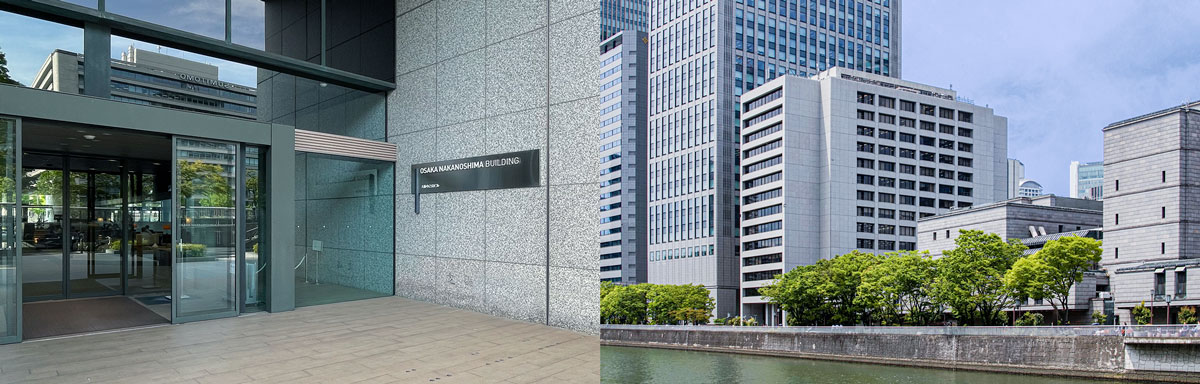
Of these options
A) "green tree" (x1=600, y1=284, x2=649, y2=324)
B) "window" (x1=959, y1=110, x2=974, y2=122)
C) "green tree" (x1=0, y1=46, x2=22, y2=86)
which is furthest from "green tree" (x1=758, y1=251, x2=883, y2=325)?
"green tree" (x1=0, y1=46, x2=22, y2=86)

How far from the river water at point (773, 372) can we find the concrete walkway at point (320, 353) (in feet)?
68.6

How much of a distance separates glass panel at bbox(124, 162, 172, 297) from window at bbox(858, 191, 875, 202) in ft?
205

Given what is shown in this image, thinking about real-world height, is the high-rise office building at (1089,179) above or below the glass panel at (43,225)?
above

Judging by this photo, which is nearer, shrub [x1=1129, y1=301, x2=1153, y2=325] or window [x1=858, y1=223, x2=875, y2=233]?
shrub [x1=1129, y1=301, x2=1153, y2=325]

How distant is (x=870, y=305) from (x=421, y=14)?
4020 centimetres

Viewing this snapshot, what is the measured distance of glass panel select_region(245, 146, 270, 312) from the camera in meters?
9.24

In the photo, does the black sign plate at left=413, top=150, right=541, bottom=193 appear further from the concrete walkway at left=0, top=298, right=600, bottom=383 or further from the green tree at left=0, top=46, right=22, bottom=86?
the green tree at left=0, top=46, right=22, bottom=86

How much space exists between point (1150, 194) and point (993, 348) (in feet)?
111

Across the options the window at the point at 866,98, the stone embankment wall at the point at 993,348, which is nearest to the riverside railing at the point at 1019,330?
the stone embankment wall at the point at 993,348

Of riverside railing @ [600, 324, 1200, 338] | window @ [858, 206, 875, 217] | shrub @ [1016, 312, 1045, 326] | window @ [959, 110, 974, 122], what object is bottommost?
shrub @ [1016, 312, 1045, 326]

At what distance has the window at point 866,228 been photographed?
63.6 metres

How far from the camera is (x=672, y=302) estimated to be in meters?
43.0

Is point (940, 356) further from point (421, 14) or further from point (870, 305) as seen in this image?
point (421, 14)

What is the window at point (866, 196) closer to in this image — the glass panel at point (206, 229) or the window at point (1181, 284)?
the window at point (1181, 284)
